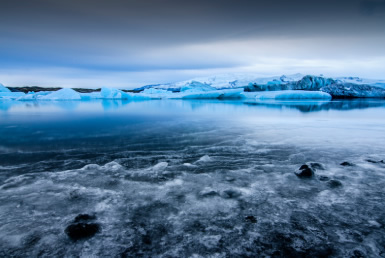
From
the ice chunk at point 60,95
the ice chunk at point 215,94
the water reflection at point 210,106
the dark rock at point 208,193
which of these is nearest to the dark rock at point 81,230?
the dark rock at point 208,193

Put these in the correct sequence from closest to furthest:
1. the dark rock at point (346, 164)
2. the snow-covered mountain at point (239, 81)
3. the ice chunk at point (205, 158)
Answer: the dark rock at point (346, 164) → the ice chunk at point (205, 158) → the snow-covered mountain at point (239, 81)

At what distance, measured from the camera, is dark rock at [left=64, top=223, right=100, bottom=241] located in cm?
180

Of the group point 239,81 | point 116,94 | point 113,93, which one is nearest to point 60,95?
point 113,93

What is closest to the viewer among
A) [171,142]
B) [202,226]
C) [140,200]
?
[202,226]

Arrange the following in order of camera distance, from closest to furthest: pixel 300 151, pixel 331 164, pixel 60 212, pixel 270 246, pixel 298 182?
1. pixel 270 246
2. pixel 60 212
3. pixel 298 182
4. pixel 331 164
5. pixel 300 151

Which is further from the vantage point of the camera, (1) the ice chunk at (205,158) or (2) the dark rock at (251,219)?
(1) the ice chunk at (205,158)

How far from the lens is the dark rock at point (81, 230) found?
1.80 meters

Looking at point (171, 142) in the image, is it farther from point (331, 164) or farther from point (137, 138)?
point (331, 164)

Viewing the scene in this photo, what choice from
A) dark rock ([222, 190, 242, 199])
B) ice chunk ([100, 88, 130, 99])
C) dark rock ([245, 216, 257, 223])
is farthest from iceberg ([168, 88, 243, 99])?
dark rock ([245, 216, 257, 223])

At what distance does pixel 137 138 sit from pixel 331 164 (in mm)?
4392

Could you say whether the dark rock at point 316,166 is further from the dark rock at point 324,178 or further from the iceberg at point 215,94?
the iceberg at point 215,94

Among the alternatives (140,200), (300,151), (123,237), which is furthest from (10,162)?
(300,151)

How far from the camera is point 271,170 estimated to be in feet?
10.8

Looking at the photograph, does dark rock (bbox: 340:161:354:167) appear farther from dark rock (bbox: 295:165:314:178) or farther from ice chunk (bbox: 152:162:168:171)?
ice chunk (bbox: 152:162:168:171)
